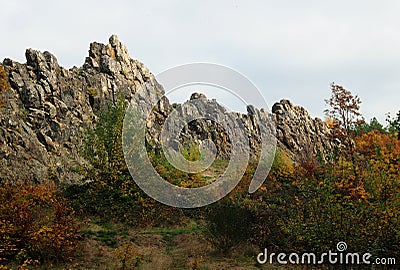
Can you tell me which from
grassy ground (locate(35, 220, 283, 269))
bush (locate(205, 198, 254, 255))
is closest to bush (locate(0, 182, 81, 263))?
grassy ground (locate(35, 220, 283, 269))

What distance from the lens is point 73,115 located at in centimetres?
2855

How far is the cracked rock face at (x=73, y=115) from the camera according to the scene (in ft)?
75.0

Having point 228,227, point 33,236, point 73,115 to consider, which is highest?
point 73,115

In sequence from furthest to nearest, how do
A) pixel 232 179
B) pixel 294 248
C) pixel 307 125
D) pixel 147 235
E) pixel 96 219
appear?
pixel 307 125 → pixel 232 179 → pixel 96 219 → pixel 147 235 → pixel 294 248

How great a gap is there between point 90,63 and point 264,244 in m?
26.2

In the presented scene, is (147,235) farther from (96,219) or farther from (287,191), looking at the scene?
(287,191)

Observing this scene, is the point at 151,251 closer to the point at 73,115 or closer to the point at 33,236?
the point at 33,236

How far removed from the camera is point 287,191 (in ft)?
A: 57.8

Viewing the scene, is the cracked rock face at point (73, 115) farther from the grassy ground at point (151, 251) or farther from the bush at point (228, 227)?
the bush at point (228, 227)

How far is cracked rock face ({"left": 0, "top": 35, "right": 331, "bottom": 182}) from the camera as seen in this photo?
2286 centimetres

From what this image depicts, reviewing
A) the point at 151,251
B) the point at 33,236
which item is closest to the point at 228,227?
the point at 151,251

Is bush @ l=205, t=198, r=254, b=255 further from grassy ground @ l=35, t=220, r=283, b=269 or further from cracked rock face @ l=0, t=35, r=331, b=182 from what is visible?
cracked rock face @ l=0, t=35, r=331, b=182

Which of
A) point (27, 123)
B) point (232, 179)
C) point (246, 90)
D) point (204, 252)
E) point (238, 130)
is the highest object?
point (238, 130)

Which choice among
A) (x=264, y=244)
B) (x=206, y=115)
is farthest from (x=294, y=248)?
(x=206, y=115)
